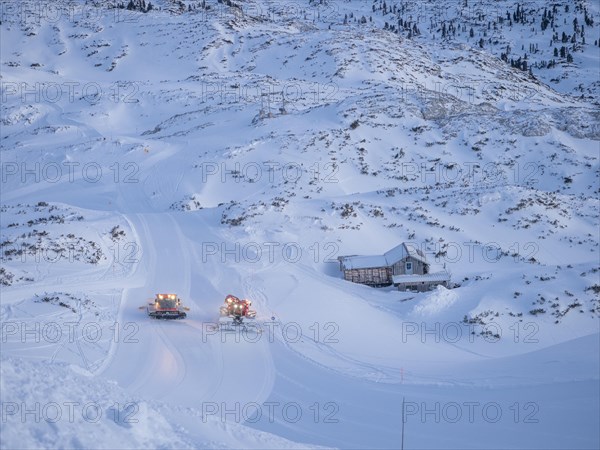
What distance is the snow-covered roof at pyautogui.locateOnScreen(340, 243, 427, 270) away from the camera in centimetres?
3122

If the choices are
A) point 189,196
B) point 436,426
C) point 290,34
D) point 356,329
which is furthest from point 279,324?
point 290,34

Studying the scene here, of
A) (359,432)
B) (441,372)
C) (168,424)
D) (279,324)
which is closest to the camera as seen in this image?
(168,424)

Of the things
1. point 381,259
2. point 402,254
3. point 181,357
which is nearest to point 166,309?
point 181,357

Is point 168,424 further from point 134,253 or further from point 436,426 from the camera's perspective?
point 134,253

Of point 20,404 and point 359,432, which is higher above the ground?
point 20,404

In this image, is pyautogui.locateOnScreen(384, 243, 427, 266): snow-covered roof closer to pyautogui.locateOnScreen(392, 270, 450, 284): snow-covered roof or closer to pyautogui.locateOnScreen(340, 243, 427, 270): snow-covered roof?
pyautogui.locateOnScreen(340, 243, 427, 270): snow-covered roof

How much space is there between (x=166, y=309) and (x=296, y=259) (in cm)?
1182

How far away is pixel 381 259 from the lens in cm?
3206

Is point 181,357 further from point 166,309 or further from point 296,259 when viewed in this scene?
point 296,259

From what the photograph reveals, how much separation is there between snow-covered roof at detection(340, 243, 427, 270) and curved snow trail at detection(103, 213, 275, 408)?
1046 centimetres

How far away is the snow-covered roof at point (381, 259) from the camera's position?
102 ft

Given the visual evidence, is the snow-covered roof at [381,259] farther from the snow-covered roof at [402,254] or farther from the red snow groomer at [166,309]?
the red snow groomer at [166,309]

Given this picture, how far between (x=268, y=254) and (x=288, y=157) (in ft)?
69.6

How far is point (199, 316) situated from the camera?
78.5 feet
